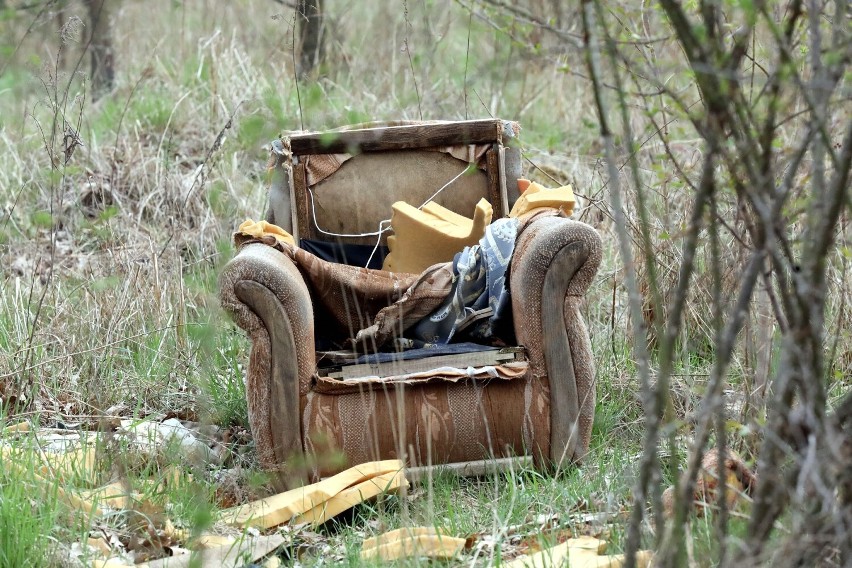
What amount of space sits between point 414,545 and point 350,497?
600mm

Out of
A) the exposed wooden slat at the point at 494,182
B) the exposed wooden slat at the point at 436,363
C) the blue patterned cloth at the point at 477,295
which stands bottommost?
the exposed wooden slat at the point at 436,363

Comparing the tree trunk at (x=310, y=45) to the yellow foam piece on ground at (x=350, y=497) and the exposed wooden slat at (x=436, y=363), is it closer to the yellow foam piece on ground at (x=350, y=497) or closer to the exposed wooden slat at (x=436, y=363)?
the exposed wooden slat at (x=436, y=363)

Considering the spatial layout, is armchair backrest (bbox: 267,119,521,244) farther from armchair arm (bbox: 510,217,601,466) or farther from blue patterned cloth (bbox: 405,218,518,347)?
armchair arm (bbox: 510,217,601,466)

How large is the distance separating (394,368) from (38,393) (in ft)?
4.95

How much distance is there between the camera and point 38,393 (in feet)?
13.3

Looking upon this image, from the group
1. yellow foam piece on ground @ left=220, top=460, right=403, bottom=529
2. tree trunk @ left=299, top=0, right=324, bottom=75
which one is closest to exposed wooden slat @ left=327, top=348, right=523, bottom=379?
yellow foam piece on ground @ left=220, top=460, right=403, bottom=529

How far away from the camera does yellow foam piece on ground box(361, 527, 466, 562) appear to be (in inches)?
101

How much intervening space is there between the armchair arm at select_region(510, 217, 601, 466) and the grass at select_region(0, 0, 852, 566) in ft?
0.68

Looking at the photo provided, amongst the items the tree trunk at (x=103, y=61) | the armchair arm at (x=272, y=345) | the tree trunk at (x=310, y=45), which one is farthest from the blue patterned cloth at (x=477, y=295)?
the tree trunk at (x=103, y=61)

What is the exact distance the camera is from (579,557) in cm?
244

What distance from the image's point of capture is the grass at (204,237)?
287 cm

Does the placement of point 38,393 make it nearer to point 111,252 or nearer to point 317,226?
point 111,252

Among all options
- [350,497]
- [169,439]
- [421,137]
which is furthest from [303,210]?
[350,497]

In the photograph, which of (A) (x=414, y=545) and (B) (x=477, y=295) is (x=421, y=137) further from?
(A) (x=414, y=545)
